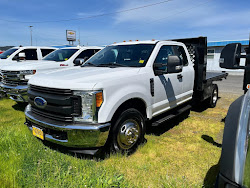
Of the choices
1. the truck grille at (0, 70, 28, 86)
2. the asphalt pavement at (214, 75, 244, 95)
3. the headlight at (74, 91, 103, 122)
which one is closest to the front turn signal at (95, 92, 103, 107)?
the headlight at (74, 91, 103, 122)

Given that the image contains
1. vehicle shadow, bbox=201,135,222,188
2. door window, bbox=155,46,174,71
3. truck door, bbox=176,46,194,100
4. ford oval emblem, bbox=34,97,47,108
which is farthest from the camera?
truck door, bbox=176,46,194,100

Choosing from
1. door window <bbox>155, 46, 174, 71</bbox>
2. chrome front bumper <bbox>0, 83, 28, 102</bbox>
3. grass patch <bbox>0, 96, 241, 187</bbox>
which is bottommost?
grass patch <bbox>0, 96, 241, 187</bbox>

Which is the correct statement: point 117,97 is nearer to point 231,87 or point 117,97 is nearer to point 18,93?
point 18,93

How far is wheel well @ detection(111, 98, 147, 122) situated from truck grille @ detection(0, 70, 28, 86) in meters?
3.83

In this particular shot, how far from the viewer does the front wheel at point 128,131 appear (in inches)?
121

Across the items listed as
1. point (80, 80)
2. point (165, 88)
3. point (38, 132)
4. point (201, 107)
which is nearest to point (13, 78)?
point (38, 132)

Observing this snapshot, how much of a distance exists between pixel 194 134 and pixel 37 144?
3.18 m

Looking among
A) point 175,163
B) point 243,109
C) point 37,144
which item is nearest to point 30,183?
point 37,144

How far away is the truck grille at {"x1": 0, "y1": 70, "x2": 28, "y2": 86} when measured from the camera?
229 inches

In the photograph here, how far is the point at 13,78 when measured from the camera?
5.91m

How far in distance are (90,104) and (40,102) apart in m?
0.87

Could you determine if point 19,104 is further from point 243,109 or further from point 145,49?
point 243,109

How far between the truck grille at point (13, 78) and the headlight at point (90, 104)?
12.5 feet

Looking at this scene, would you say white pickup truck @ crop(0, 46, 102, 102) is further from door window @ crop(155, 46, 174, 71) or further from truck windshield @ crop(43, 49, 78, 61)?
door window @ crop(155, 46, 174, 71)
